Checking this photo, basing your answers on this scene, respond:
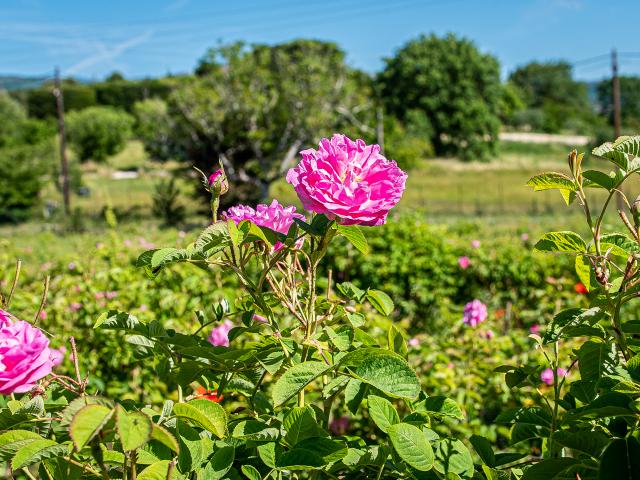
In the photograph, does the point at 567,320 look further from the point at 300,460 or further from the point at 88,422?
the point at 88,422

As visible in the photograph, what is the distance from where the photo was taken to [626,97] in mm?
58281

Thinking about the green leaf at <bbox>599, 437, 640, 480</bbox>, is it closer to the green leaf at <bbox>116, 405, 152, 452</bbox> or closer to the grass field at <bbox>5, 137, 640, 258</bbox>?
the green leaf at <bbox>116, 405, 152, 452</bbox>

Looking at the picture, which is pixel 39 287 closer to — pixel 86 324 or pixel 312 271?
pixel 86 324

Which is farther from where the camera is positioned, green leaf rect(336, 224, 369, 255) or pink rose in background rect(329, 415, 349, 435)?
pink rose in background rect(329, 415, 349, 435)

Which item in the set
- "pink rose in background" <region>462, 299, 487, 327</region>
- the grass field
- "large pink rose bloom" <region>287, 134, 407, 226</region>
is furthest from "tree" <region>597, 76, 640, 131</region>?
"large pink rose bloom" <region>287, 134, 407, 226</region>

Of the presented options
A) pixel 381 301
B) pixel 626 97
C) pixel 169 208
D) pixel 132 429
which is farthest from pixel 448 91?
pixel 132 429

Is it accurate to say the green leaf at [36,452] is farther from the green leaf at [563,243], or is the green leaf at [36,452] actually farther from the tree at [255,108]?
the tree at [255,108]

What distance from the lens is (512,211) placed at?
65.4 ft

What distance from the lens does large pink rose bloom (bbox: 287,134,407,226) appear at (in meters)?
0.79

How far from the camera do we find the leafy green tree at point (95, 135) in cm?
4272

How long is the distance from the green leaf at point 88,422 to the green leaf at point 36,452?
20 centimetres

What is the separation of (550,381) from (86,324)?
5.96ft

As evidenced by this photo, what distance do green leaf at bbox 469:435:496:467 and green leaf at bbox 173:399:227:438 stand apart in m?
0.35

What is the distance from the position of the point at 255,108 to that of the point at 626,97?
50286 millimetres
